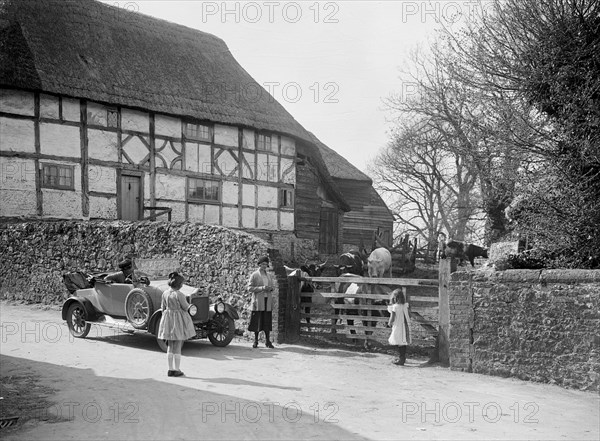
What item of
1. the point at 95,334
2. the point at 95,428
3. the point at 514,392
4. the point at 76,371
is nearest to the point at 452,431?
the point at 514,392

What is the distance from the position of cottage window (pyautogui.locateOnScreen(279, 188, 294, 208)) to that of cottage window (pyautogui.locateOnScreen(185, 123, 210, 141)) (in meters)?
3.91

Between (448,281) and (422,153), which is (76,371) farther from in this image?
(422,153)

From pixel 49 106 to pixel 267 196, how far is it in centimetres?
866

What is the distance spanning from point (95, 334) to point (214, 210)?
10.9m

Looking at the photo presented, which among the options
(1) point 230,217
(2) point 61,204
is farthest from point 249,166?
(2) point 61,204

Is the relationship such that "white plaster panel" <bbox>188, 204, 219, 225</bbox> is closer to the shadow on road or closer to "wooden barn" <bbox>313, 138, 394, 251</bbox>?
"wooden barn" <bbox>313, 138, 394, 251</bbox>

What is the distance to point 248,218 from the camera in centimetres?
2366

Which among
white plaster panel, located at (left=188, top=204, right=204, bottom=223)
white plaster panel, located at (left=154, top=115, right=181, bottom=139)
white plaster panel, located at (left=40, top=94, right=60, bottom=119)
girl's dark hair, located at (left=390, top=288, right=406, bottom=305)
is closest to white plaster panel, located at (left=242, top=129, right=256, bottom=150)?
white plaster panel, located at (left=154, top=115, right=181, bottom=139)

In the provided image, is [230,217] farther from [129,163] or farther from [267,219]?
[129,163]

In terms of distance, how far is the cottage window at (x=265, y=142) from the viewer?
958 inches

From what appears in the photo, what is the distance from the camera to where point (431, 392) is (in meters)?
8.16

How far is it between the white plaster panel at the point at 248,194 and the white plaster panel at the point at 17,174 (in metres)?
7.61

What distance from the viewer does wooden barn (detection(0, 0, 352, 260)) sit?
1895 cm

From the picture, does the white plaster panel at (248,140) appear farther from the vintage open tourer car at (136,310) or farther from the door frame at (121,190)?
the vintage open tourer car at (136,310)
